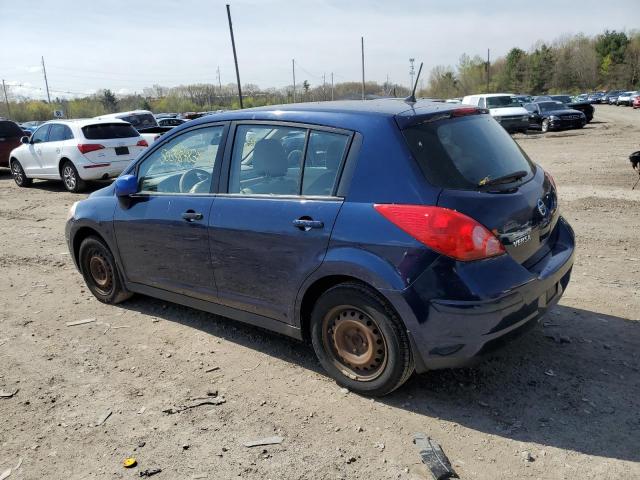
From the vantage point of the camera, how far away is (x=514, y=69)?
310 ft

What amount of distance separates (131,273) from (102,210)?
64 cm

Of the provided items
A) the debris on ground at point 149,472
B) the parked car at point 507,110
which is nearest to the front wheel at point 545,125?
the parked car at point 507,110

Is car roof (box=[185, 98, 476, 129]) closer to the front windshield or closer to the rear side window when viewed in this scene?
the rear side window

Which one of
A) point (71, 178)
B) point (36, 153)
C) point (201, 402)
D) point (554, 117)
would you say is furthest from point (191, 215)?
point (554, 117)

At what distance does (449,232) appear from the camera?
2838 millimetres

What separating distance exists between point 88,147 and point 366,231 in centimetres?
1089

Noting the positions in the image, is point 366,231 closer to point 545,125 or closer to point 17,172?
point 17,172

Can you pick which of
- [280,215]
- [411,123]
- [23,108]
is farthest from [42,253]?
[23,108]

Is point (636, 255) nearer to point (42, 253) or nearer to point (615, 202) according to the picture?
point (615, 202)

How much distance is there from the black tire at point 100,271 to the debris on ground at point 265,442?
2521 mm

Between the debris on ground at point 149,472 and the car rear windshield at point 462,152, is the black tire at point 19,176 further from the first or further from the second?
the car rear windshield at point 462,152

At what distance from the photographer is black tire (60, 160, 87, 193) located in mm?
12392

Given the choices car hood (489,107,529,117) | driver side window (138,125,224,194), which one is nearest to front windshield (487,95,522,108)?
car hood (489,107,529,117)

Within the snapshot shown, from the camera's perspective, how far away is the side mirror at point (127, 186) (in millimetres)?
4465
